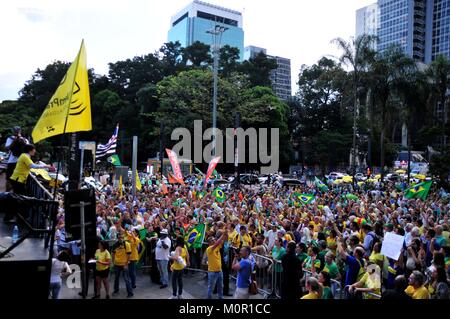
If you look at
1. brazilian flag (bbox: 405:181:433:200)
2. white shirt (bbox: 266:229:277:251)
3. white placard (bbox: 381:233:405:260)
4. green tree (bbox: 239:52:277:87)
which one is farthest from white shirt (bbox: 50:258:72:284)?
green tree (bbox: 239:52:277:87)

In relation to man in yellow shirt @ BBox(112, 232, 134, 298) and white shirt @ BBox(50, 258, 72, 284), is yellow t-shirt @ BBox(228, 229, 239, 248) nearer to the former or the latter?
man in yellow shirt @ BBox(112, 232, 134, 298)

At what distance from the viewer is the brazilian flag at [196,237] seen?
39.2 feet

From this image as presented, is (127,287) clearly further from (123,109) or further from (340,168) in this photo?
(340,168)

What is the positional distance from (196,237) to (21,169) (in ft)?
19.4

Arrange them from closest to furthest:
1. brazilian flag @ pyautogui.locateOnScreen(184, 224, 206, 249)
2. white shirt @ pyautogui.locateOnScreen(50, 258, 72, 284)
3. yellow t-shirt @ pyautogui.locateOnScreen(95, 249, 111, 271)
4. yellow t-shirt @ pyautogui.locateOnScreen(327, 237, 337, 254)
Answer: white shirt @ pyautogui.locateOnScreen(50, 258, 72, 284) < yellow t-shirt @ pyautogui.locateOnScreen(327, 237, 337, 254) < yellow t-shirt @ pyautogui.locateOnScreen(95, 249, 111, 271) < brazilian flag @ pyautogui.locateOnScreen(184, 224, 206, 249)

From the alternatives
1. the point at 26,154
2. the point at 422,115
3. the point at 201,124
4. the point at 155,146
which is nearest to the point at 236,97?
the point at 201,124

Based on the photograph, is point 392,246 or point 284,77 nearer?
point 392,246

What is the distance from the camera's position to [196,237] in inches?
473

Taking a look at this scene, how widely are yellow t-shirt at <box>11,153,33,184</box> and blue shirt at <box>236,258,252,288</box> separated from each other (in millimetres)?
4328

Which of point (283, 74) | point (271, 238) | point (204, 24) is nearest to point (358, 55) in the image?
point (271, 238)

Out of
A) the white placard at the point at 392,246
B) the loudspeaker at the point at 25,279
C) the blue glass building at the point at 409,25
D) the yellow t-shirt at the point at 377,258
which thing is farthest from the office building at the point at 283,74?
the loudspeaker at the point at 25,279

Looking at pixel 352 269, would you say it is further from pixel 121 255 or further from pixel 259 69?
pixel 259 69

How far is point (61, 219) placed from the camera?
12.0m

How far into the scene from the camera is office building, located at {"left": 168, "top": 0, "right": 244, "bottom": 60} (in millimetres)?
123750
